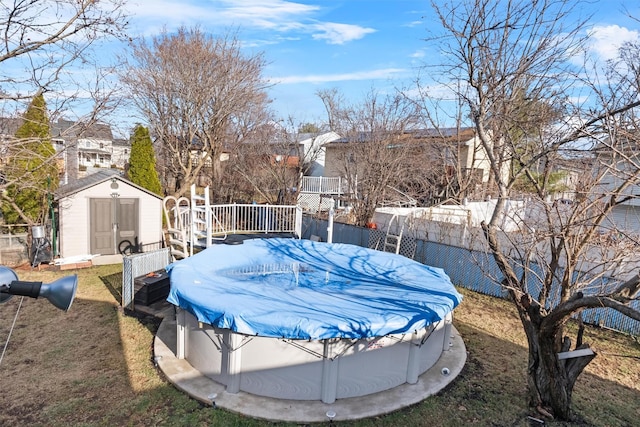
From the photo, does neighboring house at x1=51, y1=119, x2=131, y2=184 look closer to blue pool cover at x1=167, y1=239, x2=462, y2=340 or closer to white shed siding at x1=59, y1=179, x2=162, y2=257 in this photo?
white shed siding at x1=59, y1=179, x2=162, y2=257

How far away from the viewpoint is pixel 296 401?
4.71 metres

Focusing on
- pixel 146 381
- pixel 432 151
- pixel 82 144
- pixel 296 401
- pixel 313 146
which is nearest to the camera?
pixel 296 401

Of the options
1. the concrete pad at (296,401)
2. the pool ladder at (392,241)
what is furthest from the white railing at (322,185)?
the concrete pad at (296,401)

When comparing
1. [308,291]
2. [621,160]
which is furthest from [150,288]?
[621,160]

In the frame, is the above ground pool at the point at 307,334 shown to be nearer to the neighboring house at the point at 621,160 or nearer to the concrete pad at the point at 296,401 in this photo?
the concrete pad at the point at 296,401

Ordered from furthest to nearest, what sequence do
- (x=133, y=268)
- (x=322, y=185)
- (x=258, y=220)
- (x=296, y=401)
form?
(x=322, y=185)
(x=258, y=220)
(x=133, y=268)
(x=296, y=401)

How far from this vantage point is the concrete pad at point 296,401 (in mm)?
4457

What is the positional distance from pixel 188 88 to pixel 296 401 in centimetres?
1436

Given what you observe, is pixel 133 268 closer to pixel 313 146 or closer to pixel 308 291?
pixel 308 291

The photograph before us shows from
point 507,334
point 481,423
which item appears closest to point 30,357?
point 481,423

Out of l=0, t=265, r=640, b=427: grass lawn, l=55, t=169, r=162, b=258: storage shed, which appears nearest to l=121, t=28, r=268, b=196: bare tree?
l=55, t=169, r=162, b=258: storage shed

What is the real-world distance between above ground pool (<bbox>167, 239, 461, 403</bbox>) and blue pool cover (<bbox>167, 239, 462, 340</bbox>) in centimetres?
2

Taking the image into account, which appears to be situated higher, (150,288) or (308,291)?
(308,291)

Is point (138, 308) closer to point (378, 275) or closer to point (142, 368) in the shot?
point (142, 368)
